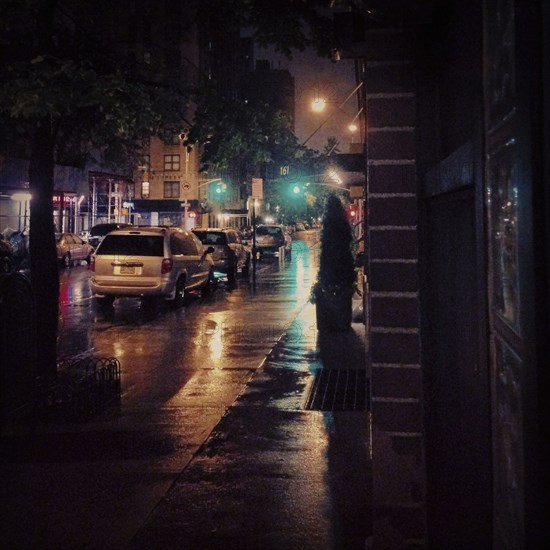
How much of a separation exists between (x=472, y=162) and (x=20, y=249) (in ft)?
91.7

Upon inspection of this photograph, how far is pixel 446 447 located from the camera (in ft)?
11.2

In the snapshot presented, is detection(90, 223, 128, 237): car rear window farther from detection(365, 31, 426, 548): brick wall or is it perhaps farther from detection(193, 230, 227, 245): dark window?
detection(365, 31, 426, 548): brick wall

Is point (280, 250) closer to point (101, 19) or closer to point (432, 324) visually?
point (101, 19)

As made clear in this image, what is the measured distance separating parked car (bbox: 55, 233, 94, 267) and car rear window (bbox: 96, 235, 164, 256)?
50.7 ft

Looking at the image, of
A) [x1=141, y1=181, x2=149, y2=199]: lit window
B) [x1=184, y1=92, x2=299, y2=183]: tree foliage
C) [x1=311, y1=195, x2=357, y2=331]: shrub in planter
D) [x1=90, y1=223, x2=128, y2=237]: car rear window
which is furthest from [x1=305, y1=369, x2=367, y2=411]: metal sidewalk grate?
[x1=141, y1=181, x2=149, y2=199]: lit window

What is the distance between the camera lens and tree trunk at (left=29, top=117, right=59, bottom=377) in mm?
7660

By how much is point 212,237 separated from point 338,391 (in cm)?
1734

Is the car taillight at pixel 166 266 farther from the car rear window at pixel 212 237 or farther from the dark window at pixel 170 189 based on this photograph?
the dark window at pixel 170 189

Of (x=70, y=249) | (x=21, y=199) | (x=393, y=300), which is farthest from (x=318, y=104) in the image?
(x=21, y=199)

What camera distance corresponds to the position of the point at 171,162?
70.8m

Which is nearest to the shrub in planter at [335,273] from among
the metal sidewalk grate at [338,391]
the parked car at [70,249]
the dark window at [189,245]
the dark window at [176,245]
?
the metal sidewalk grate at [338,391]

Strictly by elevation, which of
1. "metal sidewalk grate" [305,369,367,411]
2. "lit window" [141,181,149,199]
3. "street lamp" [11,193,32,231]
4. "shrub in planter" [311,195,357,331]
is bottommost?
"metal sidewalk grate" [305,369,367,411]

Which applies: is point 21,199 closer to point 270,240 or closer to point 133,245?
point 270,240

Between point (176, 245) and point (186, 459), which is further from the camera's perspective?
point (176, 245)
